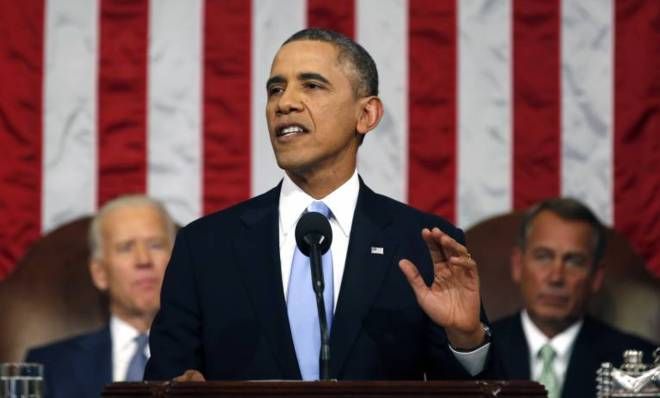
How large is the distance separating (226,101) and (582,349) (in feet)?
5.25

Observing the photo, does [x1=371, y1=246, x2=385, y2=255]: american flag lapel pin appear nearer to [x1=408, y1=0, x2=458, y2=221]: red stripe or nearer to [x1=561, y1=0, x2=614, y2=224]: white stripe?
[x1=408, y1=0, x2=458, y2=221]: red stripe

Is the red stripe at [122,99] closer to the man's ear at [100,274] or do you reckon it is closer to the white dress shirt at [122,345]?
the man's ear at [100,274]

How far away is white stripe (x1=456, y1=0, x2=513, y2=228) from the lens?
18.6 feet

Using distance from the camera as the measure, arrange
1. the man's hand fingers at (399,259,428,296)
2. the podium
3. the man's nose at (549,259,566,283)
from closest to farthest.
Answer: the podium < the man's hand fingers at (399,259,428,296) < the man's nose at (549,259,566,283)

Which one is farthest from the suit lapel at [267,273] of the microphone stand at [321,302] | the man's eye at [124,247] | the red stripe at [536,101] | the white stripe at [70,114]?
the red stripe at [536,101]

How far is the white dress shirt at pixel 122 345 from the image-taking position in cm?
528

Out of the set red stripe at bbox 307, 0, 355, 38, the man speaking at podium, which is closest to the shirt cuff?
the man speaking at podium

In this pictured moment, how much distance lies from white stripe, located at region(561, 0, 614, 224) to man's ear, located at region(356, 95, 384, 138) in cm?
211

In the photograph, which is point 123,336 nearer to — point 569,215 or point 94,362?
point 94,362

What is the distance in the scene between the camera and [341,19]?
5.64m

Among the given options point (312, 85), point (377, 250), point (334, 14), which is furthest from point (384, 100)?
point (377, 250)

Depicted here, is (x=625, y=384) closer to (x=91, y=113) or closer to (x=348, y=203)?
(x=348, y=203)

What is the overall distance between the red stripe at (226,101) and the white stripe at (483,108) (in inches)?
31.9

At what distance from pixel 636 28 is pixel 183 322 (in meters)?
2.93
